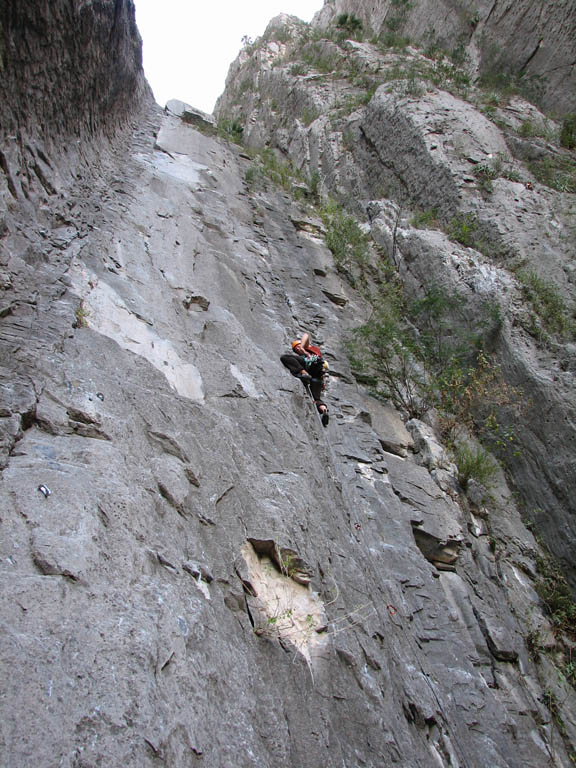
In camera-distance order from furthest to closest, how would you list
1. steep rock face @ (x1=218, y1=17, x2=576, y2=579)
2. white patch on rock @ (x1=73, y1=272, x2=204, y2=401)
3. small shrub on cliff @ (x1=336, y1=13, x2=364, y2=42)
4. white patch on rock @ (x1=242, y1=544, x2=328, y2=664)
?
small shrub on cliff @ (x1=336, y1=13, x2=364, y2=42)
steep rock face @ (x1=218, y1=17, x2=576, y2=579)
white patch on rock @ (x1=73, y1=272, x2=204, y2=401)
white patch on rock @ (x1=242, y1=544, x2=328, y2=664)

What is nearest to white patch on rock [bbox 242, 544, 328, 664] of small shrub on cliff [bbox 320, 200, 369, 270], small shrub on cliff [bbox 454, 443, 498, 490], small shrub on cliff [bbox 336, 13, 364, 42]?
small shrub on cliff [bbox 454, 443, 498, 490]

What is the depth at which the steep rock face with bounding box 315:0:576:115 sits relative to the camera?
16188 mm

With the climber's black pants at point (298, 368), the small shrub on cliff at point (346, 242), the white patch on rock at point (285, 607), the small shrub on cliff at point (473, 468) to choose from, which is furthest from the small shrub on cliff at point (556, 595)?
the small shrub on cliff at point (346, 242)

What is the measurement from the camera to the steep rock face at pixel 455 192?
327 inches

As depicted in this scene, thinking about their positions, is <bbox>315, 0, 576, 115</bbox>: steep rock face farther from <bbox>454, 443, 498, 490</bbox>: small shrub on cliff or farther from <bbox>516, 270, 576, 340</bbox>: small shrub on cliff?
<bbox>454, 443, 498, 490</bbox>: small shrub on cliff

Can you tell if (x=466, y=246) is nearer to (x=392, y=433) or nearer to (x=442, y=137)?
(x=442, y=137)

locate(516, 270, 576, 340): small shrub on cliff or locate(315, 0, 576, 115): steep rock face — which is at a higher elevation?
locate(315, 0, 576, 115): steep rock face

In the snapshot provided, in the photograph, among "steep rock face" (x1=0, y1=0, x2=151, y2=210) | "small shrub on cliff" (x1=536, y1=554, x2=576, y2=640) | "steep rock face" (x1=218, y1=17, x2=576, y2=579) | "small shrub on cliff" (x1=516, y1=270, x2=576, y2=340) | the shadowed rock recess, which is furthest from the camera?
"small shrub on cliff" (x1=516, y1=270, x2=576, y2=340)

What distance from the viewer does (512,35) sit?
17438 mm

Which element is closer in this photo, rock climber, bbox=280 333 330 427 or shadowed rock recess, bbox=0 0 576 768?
shadowed rock recess, bbox=0 0 576 768

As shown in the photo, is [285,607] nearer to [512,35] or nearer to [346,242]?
[346,242]

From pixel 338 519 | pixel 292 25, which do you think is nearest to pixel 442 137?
pixel 338 519

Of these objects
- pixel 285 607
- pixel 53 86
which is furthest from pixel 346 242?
pixel 285 607

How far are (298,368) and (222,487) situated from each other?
10.6 ft
